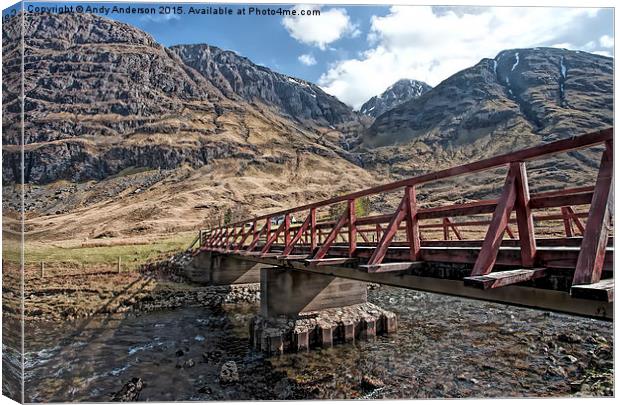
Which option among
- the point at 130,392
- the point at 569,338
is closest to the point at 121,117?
the point at 130,392

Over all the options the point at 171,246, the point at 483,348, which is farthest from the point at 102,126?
the point at 483,348

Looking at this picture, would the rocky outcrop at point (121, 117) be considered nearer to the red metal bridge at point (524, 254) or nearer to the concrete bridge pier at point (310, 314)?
the concrete bridge pier at point (310, 314)

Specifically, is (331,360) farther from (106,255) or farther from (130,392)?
(106,255)

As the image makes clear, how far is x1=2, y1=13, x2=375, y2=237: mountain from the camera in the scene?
101812mm

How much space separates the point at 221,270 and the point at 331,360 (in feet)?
47.2

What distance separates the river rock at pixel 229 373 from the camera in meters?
10.8

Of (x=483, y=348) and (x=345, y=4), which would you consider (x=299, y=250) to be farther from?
(x=345, y=4)

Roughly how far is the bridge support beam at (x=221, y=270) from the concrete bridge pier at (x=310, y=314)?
10.4m

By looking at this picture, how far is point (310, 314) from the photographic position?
14047 mm

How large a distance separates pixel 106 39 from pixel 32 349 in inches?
7160

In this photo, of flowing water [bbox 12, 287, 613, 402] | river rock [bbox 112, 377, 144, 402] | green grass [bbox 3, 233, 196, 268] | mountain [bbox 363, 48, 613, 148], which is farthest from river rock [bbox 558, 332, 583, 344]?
mountain [bbox 363, 48, 613, 148]

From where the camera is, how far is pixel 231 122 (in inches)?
6875

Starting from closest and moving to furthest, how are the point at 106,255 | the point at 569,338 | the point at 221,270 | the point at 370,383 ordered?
the point at 370,383 < the point at 569,338 < the point at 221,270 < the point at 106,255

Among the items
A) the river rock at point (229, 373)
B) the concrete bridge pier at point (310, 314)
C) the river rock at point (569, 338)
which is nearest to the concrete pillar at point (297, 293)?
the concrete bridge pier at point (310, 314)
